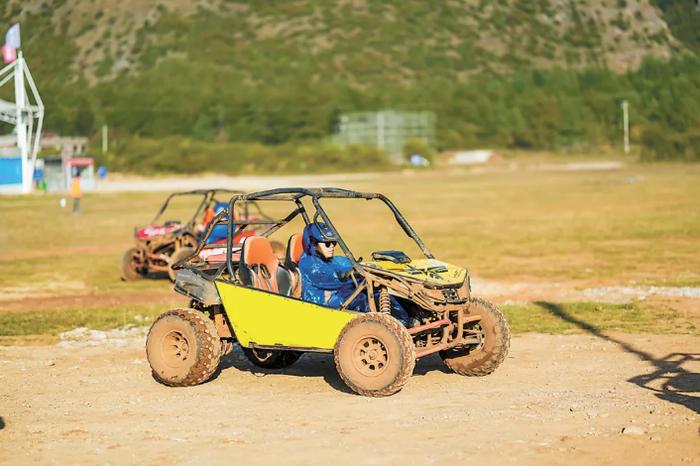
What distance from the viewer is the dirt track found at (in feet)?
28.7

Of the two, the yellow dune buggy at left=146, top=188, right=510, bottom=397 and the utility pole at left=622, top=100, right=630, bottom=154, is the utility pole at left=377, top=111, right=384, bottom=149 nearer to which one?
the utility pole at left=622, top=100, right=630, bottom=154

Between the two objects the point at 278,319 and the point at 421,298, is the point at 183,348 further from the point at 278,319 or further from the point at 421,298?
the point at 421,298

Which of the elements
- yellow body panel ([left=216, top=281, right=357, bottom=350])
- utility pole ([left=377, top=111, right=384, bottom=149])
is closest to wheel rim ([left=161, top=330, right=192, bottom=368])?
yellow body panel ([left=216, top=281, right=357, bottom=350])

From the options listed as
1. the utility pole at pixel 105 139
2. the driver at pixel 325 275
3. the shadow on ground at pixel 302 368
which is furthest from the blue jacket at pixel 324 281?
the utility pole at pixel 105 139

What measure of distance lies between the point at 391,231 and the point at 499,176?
4395 cm

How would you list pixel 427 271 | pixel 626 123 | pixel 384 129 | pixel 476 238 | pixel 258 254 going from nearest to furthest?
pixel 427 271 < pixel 258 254 < pixel 476 238 < pixel 626 123 < pixel 384 129

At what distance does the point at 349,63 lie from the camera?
445 feet

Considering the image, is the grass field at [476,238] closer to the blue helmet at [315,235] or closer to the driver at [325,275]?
the driver at [325,275]

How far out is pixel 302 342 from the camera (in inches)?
444

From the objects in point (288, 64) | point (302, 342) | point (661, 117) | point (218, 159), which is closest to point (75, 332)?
point (302, 342)

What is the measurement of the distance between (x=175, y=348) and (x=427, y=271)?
2655 mm

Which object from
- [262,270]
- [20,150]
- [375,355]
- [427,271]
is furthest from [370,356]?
[20,150]

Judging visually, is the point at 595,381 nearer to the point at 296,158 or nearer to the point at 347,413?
the point at 347,413

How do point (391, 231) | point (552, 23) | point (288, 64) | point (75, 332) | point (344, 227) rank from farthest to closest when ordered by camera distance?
point (552, 23) → point (288, 64) → point (344, 227) → point (391, 231) → point (75, 332)
